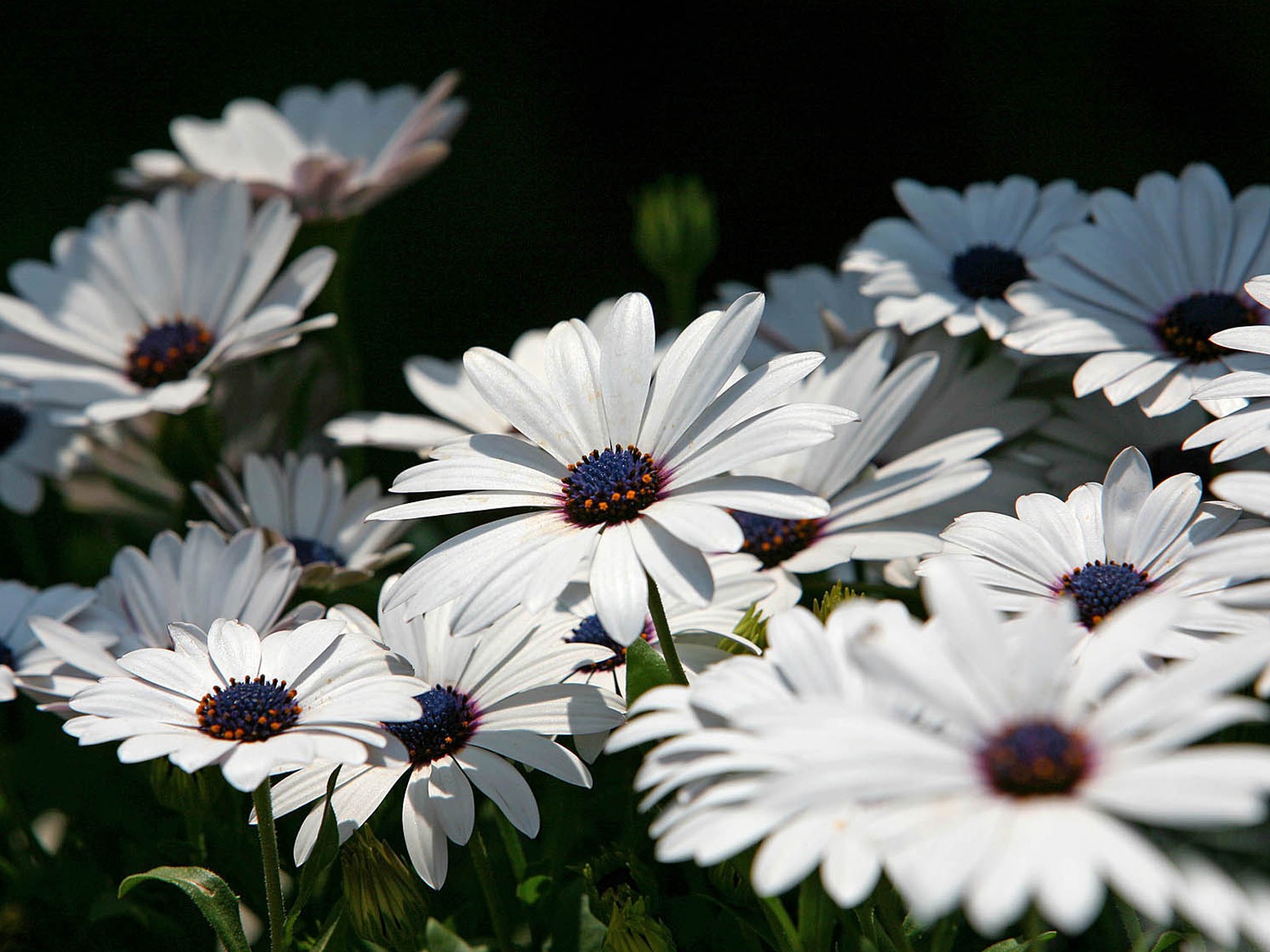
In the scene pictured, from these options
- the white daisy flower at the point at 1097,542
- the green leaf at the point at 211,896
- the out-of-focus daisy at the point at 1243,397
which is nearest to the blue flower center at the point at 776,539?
the white daisy flower at the point at 1097,542

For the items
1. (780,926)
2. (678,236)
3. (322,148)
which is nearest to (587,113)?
(322,148)

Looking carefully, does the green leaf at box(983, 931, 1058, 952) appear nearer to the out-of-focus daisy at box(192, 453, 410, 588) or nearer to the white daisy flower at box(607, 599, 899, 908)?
the white daisy flower at box(607, 599, 899, 908)

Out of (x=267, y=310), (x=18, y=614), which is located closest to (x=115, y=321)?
(x=267, y=310)

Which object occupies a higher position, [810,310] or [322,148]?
[322,148]

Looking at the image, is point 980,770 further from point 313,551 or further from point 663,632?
point 313,551

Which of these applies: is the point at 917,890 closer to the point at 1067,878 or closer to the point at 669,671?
the point at 1067,878

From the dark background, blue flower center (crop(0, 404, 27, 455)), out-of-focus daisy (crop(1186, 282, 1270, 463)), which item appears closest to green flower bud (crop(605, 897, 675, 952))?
out-of-focus daisy (crop(1186, 282, 1270, 463))

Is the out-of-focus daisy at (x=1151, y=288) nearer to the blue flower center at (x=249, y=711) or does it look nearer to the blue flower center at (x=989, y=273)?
the blue flower center at (x=989, y=273)
